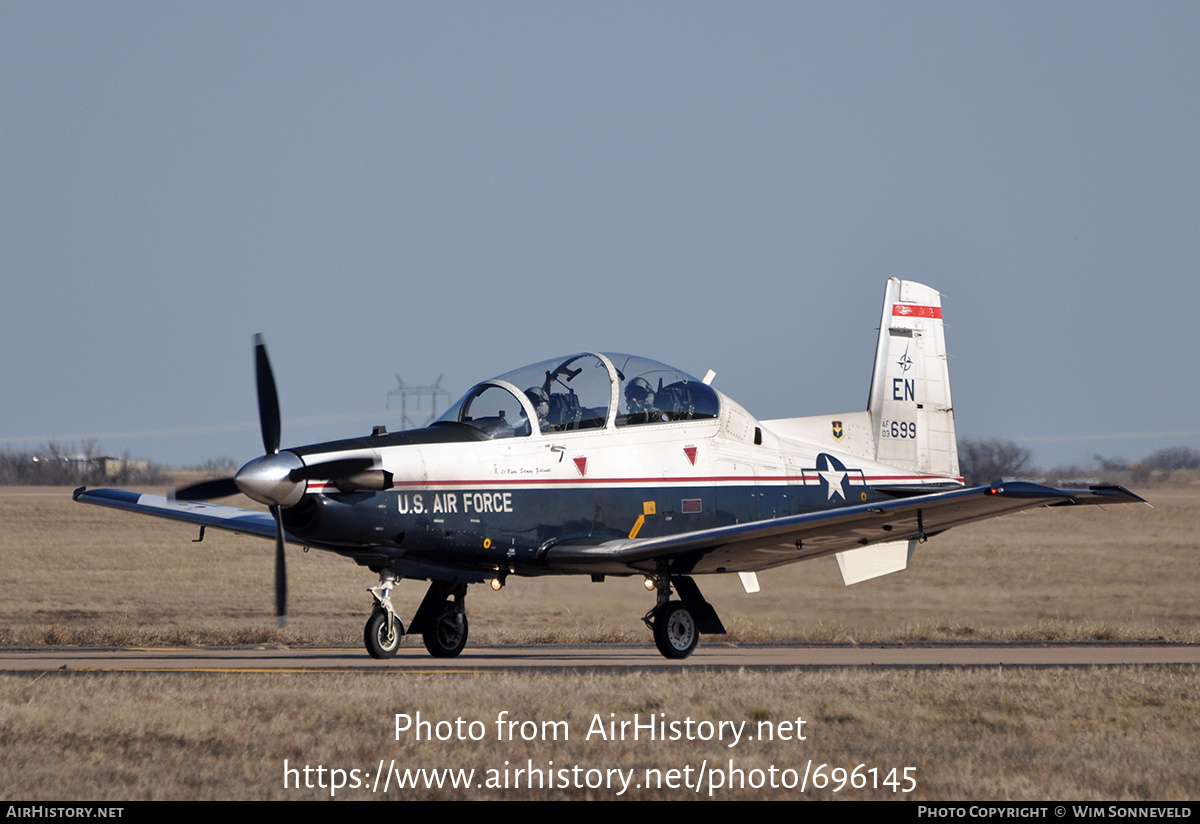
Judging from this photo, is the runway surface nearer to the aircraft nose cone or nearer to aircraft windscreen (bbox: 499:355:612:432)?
the aircraft nose cone

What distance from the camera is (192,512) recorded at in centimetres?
1744

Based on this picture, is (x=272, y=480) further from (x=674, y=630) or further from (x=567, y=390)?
(x=674, y=630)

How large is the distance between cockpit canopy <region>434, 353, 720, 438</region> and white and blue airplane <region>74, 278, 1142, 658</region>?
18mm

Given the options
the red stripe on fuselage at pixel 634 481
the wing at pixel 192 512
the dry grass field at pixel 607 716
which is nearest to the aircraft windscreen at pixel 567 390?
the red stripe on fuselage at pixel 634 481

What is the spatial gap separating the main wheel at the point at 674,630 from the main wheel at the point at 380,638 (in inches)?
117

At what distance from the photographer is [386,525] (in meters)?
13.2

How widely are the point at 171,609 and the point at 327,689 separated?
18624 mm

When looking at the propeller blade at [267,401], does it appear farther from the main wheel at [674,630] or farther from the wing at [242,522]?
the main wheel at [674,630]

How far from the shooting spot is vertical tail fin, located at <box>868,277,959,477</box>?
738 inches

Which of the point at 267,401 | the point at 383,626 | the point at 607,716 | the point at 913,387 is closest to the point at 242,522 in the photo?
the point at 383,626

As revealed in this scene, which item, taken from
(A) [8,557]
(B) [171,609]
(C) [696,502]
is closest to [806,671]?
(C) [696,502]

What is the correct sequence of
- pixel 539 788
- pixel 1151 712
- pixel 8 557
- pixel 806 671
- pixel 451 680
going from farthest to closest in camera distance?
pixel 8 557 < pixel 806 671 < pixel 451 680 < pixel 1151 712 < pixel 539 788

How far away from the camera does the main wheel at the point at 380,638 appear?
14.0m
